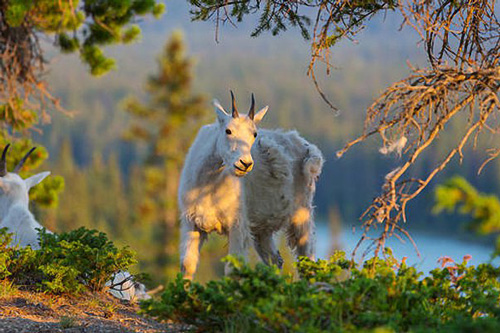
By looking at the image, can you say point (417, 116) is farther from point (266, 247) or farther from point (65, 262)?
point (266, 247)

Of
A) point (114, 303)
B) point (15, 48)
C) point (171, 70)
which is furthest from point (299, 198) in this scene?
point (171, 70)

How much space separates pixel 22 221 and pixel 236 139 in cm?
300

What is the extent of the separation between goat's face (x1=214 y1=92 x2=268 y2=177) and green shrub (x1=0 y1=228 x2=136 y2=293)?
122 centimetres

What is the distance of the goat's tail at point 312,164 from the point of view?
763 centimetres

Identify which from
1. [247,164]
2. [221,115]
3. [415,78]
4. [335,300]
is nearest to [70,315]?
[247,164]

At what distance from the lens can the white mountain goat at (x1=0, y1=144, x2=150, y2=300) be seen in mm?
6730

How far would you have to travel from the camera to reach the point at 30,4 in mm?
8836

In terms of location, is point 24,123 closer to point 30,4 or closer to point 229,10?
point 30,4

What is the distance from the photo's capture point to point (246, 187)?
705cm

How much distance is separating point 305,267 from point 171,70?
33.6 m

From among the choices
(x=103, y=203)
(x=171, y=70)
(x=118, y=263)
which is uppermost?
(x=103, y=203)

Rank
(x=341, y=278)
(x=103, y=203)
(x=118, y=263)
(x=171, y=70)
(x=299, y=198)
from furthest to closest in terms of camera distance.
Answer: (x=103, y=203) < (x=171, y=70) < (x=299, y=198) < (x=118, y=263) < (x=341, y=278)

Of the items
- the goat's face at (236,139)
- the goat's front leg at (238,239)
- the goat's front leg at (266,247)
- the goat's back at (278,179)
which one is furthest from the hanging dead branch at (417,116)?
the goat's front leg at (266,247)

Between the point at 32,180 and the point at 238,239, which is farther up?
the point at 32,180
